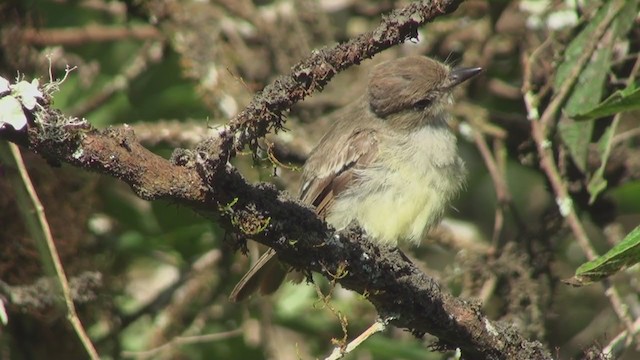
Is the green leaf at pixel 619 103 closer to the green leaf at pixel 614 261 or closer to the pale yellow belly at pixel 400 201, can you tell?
the green leaf at pixel 614 261

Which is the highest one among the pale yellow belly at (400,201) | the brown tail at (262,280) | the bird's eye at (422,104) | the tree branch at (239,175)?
the bird's eye at (422,104)

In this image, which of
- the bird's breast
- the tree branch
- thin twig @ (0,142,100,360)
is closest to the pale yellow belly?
the bird's breast

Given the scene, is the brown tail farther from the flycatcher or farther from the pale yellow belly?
the pale yellow belly

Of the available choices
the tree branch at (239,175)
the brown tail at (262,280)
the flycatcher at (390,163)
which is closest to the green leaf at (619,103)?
the tree branch at (239,175)

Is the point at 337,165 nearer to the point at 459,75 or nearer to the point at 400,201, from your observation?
the point at 400,201

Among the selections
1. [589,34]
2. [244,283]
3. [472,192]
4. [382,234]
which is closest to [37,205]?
[244,283]

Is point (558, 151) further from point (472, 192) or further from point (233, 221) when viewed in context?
point (233, 221)
